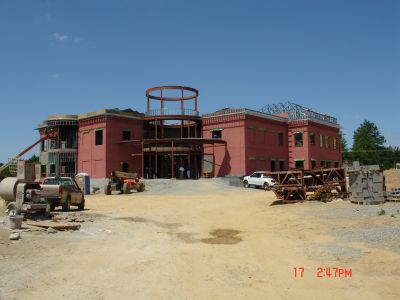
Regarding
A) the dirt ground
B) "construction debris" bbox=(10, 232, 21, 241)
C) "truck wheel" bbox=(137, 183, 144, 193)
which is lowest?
the dirt ground

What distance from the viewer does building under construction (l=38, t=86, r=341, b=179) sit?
4428 cm

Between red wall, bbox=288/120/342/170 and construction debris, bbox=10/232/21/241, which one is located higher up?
red wall, bbox=288/120/342/170

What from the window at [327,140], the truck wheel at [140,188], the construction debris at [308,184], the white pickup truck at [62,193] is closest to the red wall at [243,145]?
the window at [327,140]

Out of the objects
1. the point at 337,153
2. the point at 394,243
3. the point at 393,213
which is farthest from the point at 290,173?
the point at 337,153

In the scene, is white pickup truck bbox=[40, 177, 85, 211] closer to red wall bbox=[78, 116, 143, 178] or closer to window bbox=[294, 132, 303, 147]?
red wall bbox=[78, 116, 143, 178]

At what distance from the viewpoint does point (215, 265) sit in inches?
378

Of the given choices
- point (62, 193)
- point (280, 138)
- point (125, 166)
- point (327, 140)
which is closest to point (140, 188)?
point (125, 166)

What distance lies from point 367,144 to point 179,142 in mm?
57755

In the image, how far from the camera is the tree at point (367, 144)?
85750 millimetres

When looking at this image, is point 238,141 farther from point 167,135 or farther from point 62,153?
point 62,153

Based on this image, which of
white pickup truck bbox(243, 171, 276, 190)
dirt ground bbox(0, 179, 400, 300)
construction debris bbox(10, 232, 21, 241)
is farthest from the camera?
white pickup truck bbox(243, 171, 276, 190)

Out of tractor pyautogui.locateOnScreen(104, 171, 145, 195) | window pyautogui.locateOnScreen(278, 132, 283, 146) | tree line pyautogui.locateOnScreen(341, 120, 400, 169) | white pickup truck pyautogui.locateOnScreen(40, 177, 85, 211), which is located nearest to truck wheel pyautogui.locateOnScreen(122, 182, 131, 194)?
tractor pyautogui.locateOnScreen(104, 171, 145, 195)

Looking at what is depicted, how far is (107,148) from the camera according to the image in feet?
146

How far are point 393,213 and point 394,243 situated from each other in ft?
14.9
